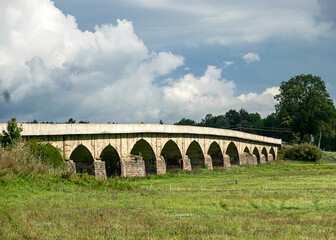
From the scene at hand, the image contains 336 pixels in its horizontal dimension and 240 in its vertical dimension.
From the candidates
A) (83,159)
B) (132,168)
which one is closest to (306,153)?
(132,168)

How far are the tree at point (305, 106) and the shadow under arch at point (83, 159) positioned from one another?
189 feet

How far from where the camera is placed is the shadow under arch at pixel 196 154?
5456 centimetres

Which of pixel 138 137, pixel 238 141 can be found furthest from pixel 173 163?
pixel 238 141

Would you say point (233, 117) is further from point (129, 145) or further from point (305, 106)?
point (129, 145)

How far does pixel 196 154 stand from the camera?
56.3 m

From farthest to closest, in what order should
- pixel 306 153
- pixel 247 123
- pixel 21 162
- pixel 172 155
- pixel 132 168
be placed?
pixel 247 123, pixel 306 153, pixel 172 155, pixel 132 168, pixel 21 162

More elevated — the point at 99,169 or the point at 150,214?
the point at 99,169

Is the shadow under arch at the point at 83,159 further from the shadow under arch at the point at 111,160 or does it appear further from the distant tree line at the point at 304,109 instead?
the distant tree line at the point at 304,109

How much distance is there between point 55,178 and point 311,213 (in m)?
14.6

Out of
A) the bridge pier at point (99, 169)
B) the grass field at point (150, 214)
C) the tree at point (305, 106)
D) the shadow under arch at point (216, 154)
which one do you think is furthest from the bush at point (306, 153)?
the grass field at point (150, 214)

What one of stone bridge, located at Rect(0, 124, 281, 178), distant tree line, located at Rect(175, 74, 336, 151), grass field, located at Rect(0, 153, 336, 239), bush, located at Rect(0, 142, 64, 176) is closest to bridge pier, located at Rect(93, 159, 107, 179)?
stone bridge, located at Rect(0, 124, 281, 178)

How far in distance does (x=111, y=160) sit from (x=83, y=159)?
330cm

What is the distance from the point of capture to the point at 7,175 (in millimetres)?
21719

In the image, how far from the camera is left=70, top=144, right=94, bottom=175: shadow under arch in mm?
37359
